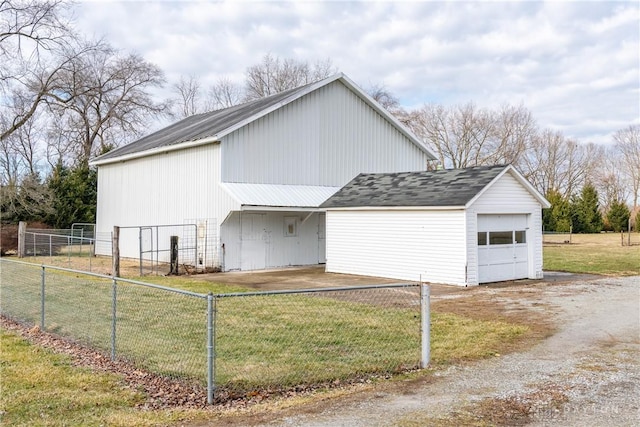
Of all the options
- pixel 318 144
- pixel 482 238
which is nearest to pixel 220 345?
pixel 482 238

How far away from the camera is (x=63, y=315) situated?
10125 mm

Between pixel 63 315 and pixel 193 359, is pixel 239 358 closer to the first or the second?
pixel 193 359

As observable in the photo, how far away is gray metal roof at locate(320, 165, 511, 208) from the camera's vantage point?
16719mm

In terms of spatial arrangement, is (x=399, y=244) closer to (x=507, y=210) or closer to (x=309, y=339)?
(x=507, y=210)

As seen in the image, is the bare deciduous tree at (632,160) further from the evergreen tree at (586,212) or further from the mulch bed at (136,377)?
the mulch bed at (136,377)

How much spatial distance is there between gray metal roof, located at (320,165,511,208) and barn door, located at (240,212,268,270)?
8.77 feet

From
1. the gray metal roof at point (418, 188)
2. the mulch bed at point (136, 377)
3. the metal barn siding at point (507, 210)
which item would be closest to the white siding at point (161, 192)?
the gray metal roof at point (418, 188)

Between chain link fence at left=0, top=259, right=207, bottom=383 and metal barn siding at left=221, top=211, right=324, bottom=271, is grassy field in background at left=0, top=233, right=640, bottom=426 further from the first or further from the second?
metal barn siding at left=221, top=211, right=324, bottom=271

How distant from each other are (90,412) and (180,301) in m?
7.20

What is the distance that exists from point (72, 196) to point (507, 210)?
29185 millimetres

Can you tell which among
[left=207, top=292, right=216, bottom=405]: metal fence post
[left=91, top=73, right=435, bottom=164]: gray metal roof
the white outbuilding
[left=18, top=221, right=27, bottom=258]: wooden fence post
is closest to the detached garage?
the white outbuilding

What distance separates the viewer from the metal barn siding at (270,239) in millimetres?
20609

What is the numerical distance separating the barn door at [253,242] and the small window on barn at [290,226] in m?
0.98

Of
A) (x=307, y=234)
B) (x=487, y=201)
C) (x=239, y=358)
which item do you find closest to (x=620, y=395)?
(x=239, y=358)
